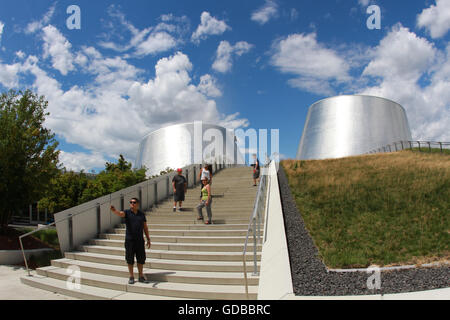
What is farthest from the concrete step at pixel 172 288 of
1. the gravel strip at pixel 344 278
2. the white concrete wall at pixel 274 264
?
the gravel strip at pixel 344 278

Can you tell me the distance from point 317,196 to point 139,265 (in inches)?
224

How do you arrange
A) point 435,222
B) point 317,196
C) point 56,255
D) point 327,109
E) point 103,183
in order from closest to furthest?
point 435,222, point 56,255, point 317,196, point 103,183, point 327,109

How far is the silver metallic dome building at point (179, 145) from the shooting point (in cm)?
3559

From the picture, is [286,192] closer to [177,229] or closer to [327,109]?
[177,229]

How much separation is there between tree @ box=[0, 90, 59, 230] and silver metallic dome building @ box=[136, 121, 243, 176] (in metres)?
24.6

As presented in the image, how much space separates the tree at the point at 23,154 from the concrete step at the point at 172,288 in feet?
16.4

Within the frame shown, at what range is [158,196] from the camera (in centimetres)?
1082

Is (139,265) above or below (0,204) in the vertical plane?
below

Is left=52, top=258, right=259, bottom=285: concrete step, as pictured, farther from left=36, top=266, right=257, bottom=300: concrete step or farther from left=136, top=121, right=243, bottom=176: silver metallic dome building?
left=136, top=121, right=243, bottom=176: silver metallic dome building

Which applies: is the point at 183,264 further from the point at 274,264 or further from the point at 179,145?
the point at 179,145

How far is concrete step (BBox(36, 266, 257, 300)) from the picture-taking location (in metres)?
4.29

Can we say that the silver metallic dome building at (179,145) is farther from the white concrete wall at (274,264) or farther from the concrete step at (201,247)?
the white concrete wall at (274,264)
